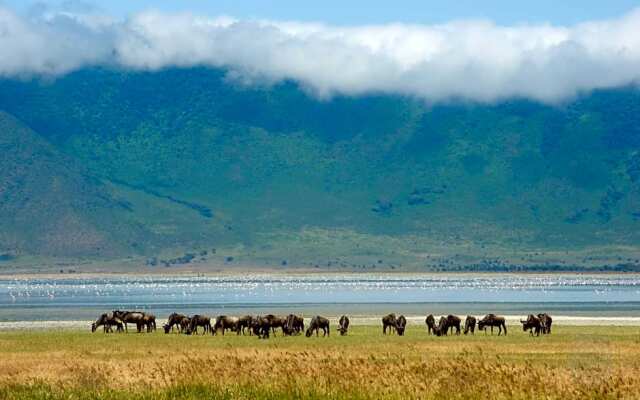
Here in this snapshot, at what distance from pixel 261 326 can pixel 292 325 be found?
160 centimetres

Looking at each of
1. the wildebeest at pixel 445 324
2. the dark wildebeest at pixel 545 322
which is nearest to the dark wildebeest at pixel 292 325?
the wildebeest at pixel 445 324

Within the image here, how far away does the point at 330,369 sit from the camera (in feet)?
105

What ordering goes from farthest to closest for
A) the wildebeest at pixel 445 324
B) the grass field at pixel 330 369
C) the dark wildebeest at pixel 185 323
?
1. the dark wildebeest at pixel 185 323
2. the wildebeest at pixel 445 324
3. the grass field at pixel 330 369

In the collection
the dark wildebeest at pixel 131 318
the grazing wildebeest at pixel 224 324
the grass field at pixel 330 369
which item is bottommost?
the grass field at pixel 330 369

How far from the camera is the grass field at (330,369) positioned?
27.6 metres

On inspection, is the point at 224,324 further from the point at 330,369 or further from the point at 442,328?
the point at 330,369

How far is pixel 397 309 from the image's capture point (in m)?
90.5

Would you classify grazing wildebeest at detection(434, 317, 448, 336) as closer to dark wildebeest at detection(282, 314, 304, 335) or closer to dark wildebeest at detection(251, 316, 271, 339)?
dark wildebeest at detection(282, 314, 304, 335)

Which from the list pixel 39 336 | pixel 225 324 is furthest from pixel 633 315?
pixel 39 336

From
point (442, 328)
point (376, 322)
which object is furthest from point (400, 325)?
point (376, 322)

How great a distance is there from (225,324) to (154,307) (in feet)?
137

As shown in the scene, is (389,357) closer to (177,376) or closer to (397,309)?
(177,376)

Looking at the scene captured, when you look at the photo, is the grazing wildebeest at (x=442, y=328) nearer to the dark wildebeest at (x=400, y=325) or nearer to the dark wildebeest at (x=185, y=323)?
the dark wildebeest at (x=400, y=325)

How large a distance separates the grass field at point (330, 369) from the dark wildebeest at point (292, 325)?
4.87m
